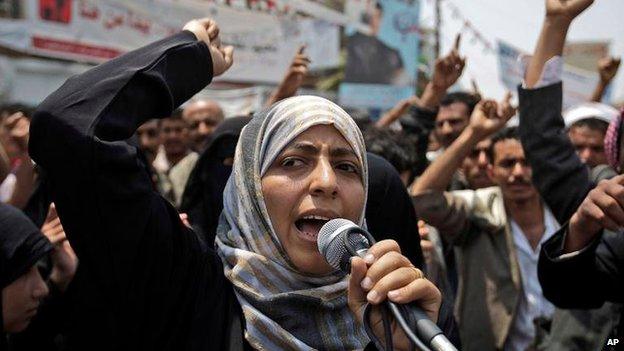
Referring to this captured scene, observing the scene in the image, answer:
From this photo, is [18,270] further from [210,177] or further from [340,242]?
[340,242]

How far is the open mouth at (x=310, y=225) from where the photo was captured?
173cm

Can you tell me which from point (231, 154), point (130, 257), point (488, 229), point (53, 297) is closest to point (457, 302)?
point (488, 229)

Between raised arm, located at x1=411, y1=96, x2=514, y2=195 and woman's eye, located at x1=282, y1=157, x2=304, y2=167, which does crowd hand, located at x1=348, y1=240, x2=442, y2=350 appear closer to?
woman's eye, located at x1=282, y1=157, x2=304, y2=167

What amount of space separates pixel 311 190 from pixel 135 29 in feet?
30.6

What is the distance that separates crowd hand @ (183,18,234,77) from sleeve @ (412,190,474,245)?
1.69 metres

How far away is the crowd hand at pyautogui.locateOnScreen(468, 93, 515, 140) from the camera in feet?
12.1

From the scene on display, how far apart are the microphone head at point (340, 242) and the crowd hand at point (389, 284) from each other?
0.15 ft

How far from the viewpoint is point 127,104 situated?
5.42 ft

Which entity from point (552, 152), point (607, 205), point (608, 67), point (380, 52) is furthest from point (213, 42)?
point (380, 52)

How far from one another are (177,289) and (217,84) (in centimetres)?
1229

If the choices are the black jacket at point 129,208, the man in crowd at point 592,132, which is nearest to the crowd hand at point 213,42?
the black jacket at point 129,208

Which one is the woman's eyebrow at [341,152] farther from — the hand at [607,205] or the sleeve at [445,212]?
the sleeve at [445,212]

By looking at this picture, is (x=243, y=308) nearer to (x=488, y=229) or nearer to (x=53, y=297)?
(x=53, y=297)

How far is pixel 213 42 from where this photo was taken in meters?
2.01
